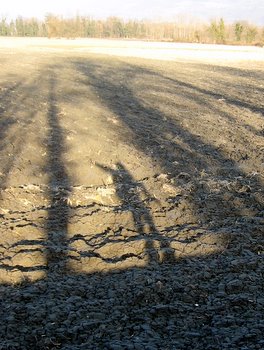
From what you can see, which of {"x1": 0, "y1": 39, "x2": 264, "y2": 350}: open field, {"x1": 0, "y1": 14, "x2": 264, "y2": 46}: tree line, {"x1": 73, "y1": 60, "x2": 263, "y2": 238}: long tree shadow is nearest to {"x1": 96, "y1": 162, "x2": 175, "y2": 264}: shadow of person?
{"x1": 0, "y1": 39, "x2": 264, "y2": 350}: open field

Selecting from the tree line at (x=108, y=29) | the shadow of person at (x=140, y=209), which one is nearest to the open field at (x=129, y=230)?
the shadow of person at (x=140, y=209)

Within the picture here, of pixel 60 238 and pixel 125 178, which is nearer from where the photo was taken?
pixel 60 238

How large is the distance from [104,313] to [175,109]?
9664 millimetres

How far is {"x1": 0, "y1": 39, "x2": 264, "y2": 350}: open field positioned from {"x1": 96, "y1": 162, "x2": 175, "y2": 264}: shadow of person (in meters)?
0.02

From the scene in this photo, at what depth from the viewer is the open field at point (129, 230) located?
3.74 metres

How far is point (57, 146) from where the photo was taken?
8.52m

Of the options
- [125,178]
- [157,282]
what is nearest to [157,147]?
[125,178]

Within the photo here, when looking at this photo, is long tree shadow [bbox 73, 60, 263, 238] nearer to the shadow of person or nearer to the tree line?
the shadow of person

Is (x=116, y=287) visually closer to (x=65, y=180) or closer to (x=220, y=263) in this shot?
(x=220, y=263)

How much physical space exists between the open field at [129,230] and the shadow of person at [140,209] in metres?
0.02

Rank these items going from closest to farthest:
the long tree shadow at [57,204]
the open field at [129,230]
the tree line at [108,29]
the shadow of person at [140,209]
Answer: the open field at [129,230]
the long tree shadow at [57,204]
the shadow of person at [140,209]
the tree line at [108,29]

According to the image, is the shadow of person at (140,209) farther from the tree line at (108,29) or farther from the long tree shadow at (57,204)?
the tree line at (108,29)

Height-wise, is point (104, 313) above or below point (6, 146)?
below

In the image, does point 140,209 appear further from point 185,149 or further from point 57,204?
point 185,149
